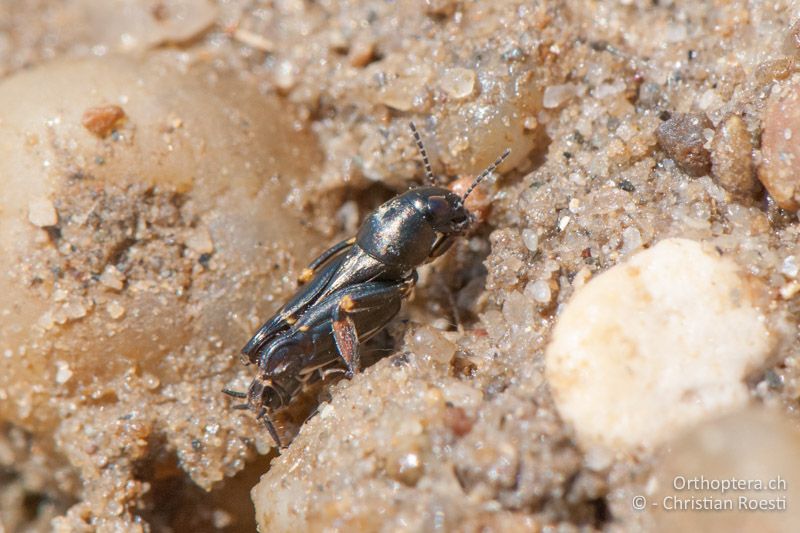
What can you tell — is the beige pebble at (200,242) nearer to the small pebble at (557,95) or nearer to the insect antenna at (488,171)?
the insect antenna at (488,171)

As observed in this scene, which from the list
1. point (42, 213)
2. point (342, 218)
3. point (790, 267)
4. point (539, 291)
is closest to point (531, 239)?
point (539, 291)

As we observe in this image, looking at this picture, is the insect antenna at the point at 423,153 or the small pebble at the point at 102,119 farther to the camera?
the insect antenna at the point at 423,153

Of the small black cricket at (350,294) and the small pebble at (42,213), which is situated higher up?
the small pebble at (42,213)

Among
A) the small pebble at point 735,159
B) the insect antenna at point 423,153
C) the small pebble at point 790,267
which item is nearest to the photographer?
the small pebble at point 790,267

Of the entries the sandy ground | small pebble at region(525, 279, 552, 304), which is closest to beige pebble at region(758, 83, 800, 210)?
the sandy ground

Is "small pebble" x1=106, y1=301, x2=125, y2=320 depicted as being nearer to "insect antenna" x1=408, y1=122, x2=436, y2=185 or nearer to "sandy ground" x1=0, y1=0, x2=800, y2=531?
"sandy ground" x1=0, y1=0, x2=800, y2=531

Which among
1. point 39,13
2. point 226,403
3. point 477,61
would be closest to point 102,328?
point 226,403

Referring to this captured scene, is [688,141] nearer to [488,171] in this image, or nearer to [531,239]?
[531,239]

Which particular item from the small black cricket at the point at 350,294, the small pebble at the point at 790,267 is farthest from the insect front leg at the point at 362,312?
the small pebble at the point at 790,267
